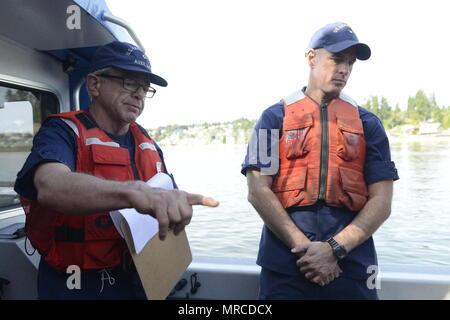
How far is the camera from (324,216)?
171 centimetres

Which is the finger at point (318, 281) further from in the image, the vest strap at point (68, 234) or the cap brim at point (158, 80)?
the cap brim at point (158, 80)

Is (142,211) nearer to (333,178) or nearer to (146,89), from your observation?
(146,89)

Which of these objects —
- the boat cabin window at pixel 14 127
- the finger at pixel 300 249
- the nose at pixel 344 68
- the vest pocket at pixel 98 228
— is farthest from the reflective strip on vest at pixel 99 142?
the boat cabin window at pixel 14 127

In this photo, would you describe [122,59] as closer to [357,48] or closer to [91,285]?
[91,285]

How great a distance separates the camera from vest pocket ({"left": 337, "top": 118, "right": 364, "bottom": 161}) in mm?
1735

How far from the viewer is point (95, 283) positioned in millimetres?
1400

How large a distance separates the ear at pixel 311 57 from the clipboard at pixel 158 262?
110 centimetres

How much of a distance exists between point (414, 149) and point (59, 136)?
2011cm

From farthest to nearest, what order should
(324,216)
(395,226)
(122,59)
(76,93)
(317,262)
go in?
(395,226)
(76,93)
(324,216)
(317,262)
(122,59)

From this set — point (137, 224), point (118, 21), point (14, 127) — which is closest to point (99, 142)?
point (137, 224)

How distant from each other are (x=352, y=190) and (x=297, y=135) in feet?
1.18

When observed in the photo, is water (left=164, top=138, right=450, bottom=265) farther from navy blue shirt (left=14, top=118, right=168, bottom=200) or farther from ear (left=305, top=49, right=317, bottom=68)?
navy blue shirt (left=14, top=118, right=168, bottom=200)

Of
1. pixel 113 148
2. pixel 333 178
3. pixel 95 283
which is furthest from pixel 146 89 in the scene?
pixel 333 178

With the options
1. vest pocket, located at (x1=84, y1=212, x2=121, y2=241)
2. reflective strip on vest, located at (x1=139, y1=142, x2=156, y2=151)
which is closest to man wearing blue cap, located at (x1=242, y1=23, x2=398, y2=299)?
reflective strip on vest, located at (x1=139, y1=142, x2=156, y2=151)
